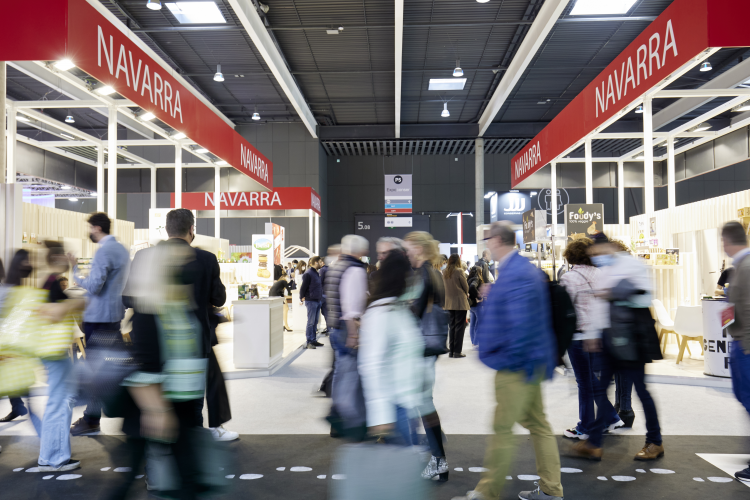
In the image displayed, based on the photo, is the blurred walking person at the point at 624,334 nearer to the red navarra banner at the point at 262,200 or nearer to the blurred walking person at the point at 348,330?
the blurred walking person at the point at 348,330

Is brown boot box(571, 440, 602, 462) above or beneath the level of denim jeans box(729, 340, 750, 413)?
beneath

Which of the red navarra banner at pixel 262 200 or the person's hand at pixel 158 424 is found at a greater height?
the red navarra banner at pixel 262 200

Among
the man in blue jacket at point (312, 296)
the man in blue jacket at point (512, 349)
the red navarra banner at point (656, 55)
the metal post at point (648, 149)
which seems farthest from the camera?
the man in blue jacket at point (312, 296)

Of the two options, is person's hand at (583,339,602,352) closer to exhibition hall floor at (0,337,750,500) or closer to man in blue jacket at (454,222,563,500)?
exhibition hall floor at (0,337,750,500)

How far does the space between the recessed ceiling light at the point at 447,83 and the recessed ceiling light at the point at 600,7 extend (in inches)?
159

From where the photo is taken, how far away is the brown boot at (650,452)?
129 inches

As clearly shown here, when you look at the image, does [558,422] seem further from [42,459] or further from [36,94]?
[36,94]

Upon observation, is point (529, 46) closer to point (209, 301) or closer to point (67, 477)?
point (209, 301)

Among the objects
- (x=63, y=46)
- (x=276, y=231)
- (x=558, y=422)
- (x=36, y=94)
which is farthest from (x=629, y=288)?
(x=36, y=94)

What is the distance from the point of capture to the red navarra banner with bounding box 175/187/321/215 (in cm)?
1432

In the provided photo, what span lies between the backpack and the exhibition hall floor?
1.61ft

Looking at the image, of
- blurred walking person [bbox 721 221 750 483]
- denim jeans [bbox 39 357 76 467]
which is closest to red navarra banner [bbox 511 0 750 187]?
blurred walking person [bbox 721 221 750 483]

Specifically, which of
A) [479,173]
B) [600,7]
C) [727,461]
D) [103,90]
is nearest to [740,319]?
[727,461]

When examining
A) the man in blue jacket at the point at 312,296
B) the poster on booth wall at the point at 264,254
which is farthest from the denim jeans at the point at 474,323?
the poster on booth wall at the point at 264,254
